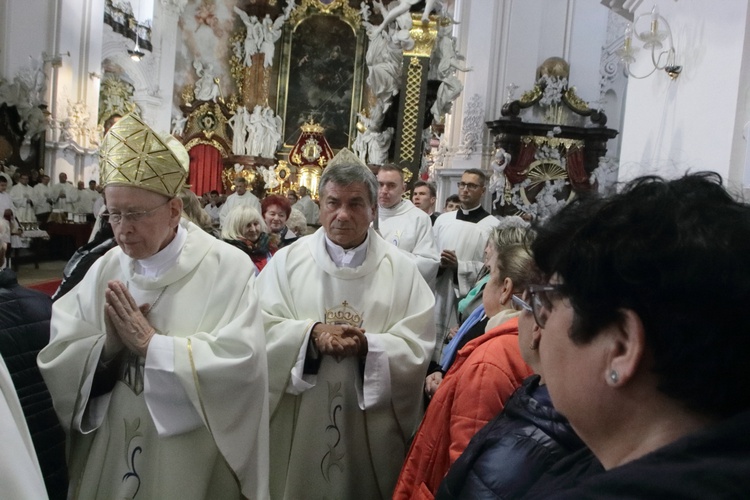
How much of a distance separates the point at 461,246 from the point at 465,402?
174 inches

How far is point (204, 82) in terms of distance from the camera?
2391 centimetres

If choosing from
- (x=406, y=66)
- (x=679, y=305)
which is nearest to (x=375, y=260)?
(x=679, y=305)

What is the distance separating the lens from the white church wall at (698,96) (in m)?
4.36

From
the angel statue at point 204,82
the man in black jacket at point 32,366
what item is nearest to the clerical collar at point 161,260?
the man in black jacket at point 32,366

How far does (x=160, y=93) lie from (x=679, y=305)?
77.2 feet

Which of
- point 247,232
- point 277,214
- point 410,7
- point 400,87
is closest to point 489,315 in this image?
point 247,232

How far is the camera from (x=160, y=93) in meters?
22.5

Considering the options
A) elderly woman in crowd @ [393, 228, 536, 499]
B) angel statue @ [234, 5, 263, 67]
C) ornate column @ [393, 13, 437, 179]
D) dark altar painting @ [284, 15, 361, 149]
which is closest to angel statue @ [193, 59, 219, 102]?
angel statue @ [234, 5, 263, 67]

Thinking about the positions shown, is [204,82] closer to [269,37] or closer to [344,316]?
[269,37]

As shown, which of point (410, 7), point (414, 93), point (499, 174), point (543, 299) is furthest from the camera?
point (499, 174)

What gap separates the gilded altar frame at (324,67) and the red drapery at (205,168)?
9.68 ft

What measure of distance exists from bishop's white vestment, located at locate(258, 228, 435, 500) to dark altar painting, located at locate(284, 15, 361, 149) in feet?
75.5

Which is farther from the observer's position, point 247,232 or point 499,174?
point 499,174

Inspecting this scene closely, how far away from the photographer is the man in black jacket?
2439 millimetres
